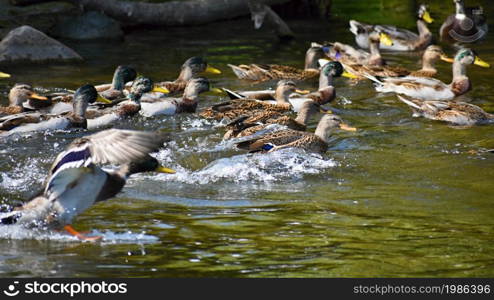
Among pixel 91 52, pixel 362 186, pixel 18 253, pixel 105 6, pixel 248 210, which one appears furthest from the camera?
pixel 105 6

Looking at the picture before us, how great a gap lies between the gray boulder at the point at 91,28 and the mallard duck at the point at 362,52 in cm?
459

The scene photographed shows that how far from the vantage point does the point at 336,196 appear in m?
9.31

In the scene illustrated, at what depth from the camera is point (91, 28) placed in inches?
795

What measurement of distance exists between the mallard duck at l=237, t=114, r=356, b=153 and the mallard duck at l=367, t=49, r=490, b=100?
327cm

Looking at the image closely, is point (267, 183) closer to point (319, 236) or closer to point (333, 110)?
point (319, 236)

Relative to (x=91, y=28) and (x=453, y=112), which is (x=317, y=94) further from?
(x=91, y=28)

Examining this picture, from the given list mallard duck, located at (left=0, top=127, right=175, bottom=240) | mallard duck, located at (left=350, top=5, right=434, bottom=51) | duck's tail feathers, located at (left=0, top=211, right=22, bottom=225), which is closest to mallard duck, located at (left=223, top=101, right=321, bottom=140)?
mallard duck, located at (left=0, top=127, right=175, bottom=240)

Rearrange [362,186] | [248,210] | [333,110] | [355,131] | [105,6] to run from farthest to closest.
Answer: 1. [105,6]
2. [333,110]
3. [355,131]
4. [362,186]
5. [248,210]

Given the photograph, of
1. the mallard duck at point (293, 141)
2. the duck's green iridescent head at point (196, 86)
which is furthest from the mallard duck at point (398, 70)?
the mallard duck at point (293, 141)

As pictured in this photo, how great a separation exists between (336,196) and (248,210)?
93 cm

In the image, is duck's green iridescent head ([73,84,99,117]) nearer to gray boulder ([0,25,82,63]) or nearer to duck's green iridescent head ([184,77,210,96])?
duck's green iridescent head ([184,77,210,96])

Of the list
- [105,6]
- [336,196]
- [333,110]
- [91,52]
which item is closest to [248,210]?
[336,196]

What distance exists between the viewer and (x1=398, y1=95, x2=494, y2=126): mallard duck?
42.2 ft

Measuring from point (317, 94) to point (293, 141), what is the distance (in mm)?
3276
